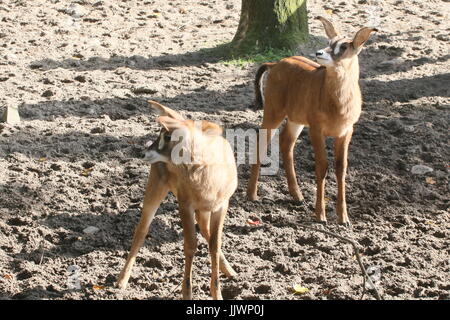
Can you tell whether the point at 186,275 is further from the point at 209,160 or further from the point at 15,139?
the point at 15,139

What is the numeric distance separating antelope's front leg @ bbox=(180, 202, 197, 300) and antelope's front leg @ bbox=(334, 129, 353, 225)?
1.89 meters

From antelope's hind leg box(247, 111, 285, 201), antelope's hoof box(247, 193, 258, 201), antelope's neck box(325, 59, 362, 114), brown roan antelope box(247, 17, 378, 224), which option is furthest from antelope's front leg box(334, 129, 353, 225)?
antelope's hoof box(247, 193, 258, 201)

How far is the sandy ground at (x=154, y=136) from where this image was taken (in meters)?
5.92

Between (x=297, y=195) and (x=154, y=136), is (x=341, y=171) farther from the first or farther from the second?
(x=154, y=136)

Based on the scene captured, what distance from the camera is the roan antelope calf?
16.3ft

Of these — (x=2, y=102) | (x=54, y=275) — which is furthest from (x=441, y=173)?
(x=2, y=102)

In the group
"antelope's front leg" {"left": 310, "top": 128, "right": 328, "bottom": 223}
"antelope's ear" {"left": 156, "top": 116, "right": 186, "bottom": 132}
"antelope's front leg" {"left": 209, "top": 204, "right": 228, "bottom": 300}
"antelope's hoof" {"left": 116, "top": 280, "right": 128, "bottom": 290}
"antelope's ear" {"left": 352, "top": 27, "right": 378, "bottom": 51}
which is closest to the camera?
"antelope's ear" {"left": 156, "top": 116, "right": 186, "bottom": 132}

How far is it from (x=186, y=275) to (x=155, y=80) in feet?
15.2

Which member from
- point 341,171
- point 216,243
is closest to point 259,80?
point 341,171

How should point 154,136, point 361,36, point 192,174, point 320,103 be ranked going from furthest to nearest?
point 154,136 → point 320,103 → point 361,36 → point 192,174

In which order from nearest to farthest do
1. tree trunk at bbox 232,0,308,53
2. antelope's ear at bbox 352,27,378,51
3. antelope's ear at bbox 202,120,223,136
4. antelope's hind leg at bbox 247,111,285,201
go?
1. antelope's ear at bbox 202,120,223,136
2. antelope's ear at bbox 352,27,378,51
3. antelope's hind leg at bbox 247,111,285,201
4. tree trunk at bbox 232,0,308,53

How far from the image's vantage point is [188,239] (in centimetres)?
527

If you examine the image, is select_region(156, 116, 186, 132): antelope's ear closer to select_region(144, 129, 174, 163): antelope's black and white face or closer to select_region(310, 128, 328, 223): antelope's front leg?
select_region(144, 129, 174, 163): antelope's black and white face

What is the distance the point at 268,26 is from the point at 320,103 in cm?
395
